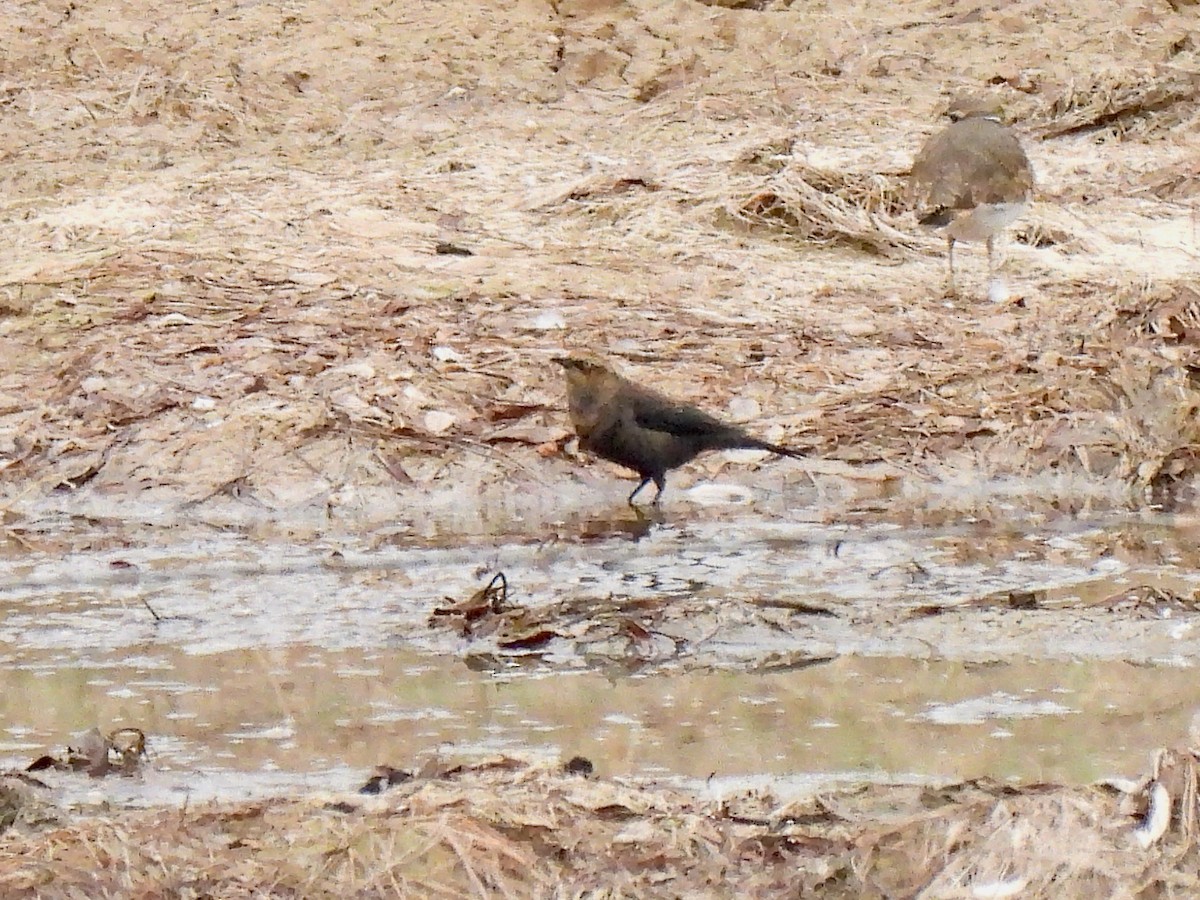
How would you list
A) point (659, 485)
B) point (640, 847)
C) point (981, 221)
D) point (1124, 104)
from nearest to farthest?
1. point (640, 847)
2. point (659, 485)
3. point (981, 221)
4. point (1124, 104)

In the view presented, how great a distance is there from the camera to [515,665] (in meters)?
4.60

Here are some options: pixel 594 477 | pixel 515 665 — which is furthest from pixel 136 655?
pixel 594 477

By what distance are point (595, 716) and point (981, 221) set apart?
4.75 m

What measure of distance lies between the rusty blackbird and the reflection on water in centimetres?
165

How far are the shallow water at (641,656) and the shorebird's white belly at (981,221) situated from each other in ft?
8.42

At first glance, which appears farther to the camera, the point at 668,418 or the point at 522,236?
the point at 522,236

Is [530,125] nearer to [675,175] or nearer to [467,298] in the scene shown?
[675,175]

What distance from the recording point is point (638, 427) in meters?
6.20

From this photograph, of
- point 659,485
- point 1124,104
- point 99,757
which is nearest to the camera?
point 99,757

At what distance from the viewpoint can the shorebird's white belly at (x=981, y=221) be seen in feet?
27.5

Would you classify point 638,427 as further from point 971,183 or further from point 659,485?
point 971,183

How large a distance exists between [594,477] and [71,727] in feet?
8.92

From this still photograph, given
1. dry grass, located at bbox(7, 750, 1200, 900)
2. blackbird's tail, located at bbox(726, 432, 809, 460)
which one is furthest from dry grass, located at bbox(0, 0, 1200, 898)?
blackbird's tail, located at bbox(726, 432, 809, 460)

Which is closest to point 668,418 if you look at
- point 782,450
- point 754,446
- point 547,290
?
point 754,446
